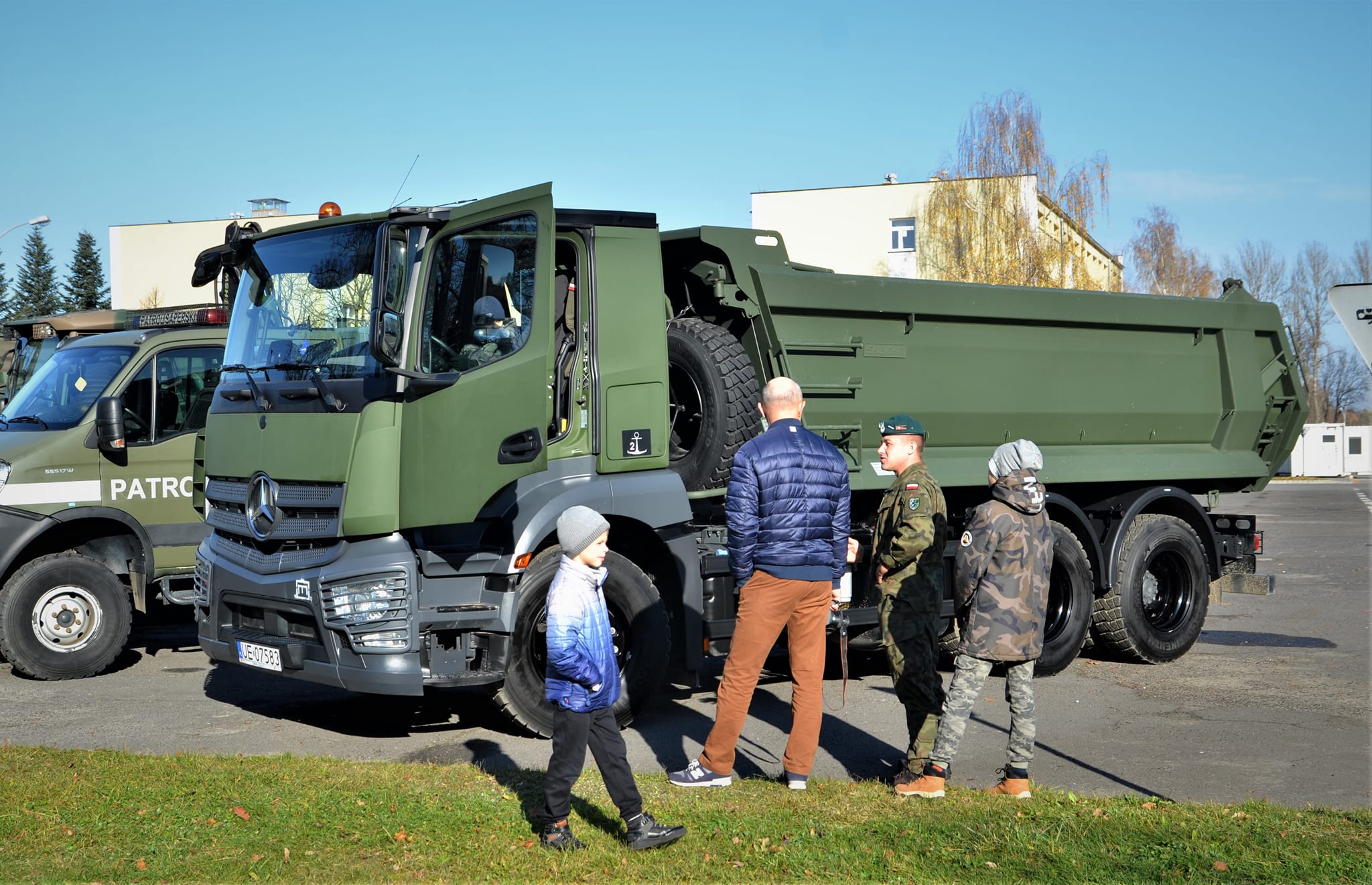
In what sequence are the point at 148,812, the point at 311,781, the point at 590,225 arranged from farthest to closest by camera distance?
the point at 590,225, the point at 311,781, the point at 148,812

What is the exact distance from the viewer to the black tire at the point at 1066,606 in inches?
375

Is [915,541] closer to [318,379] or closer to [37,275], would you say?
[318,379]

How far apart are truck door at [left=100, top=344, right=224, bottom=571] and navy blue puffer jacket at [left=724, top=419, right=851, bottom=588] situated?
5.29 meters

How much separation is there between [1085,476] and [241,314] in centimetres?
636

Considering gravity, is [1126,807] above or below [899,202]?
below

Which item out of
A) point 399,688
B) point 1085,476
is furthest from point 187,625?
point 1085,476

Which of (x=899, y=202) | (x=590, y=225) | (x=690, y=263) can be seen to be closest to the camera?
(x=590, y=225)

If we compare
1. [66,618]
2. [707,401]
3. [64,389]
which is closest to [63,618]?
[66,618]

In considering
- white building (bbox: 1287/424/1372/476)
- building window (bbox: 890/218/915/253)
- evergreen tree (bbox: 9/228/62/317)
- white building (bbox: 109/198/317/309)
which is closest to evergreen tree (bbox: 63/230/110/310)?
evergreen tree (bbox: 9/228/62/317)

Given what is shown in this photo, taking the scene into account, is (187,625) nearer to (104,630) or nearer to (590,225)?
(104,630)

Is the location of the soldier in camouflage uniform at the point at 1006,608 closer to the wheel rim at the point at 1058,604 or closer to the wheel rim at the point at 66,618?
the wheel rim at the point at 1058,604

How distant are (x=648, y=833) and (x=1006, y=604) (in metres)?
2.00

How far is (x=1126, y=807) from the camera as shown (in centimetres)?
571

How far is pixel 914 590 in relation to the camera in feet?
21.0
